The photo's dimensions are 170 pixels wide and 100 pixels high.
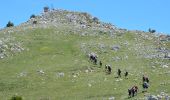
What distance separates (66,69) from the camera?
8400 cm

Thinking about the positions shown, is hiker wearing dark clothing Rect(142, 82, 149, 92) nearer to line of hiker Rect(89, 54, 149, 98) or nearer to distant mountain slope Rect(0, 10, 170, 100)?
line of hiker Rect(89, 54, 149, 98)

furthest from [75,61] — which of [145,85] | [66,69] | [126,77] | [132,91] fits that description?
[132,91]

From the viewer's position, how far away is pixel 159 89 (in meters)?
65.6

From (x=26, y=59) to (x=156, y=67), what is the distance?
2150 cm

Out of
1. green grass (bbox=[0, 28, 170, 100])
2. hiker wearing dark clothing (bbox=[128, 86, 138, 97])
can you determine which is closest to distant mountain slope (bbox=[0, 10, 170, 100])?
green grass (bbox=[0, 28, 170, 100])

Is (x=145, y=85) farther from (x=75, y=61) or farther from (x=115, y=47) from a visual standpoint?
(x=115, y=47)

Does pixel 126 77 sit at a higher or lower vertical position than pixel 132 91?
higher

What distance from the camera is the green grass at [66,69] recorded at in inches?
2736

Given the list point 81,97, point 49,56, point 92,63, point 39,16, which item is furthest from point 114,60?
point 39,16

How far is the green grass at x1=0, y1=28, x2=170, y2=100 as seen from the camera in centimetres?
6950

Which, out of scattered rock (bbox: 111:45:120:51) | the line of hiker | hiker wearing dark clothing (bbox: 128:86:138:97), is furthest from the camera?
scattered rock (bbox: 111:45:120:51)

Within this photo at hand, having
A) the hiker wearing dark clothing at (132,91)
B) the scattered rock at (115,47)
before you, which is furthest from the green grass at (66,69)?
the scattered rock at (115,47)

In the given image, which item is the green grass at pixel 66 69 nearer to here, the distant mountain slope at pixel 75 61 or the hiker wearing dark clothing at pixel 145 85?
the distant mountain slope at pixel 75 61

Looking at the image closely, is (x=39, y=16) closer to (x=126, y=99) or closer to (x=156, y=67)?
(x=156, y=67)
